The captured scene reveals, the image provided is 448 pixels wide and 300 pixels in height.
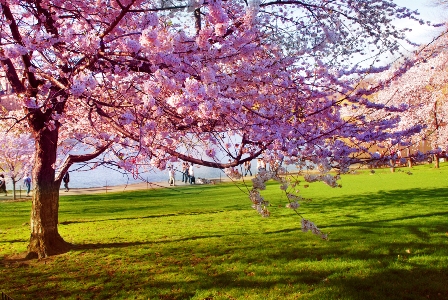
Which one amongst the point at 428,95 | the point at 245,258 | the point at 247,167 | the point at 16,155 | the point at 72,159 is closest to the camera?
the point at 247,167

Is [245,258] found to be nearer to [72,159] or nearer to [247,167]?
[247,167]

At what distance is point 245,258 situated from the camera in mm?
7852

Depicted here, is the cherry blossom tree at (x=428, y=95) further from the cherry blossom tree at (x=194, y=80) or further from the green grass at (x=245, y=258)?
the cherry blossom tree at (x=194, y=80)

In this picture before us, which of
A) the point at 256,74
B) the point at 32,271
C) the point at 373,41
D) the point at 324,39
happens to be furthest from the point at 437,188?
the point at 32,271

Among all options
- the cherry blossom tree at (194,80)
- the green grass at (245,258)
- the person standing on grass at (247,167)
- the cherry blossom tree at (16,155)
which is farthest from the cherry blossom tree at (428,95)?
the person standing on grass at (247,167)

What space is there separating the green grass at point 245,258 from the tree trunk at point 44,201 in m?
0.39

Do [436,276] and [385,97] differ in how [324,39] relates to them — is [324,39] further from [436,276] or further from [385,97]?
[385,97]

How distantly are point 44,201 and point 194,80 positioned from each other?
5918 mm

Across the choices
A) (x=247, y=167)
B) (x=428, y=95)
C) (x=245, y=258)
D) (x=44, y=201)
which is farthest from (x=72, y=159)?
(x=428, y=95)

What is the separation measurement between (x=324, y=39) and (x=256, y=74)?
3.05 metres

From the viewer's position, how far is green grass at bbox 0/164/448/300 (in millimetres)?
6066

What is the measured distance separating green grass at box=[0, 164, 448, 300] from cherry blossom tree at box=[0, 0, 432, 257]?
1.37 m

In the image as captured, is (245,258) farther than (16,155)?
No

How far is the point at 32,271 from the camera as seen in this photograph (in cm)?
756
